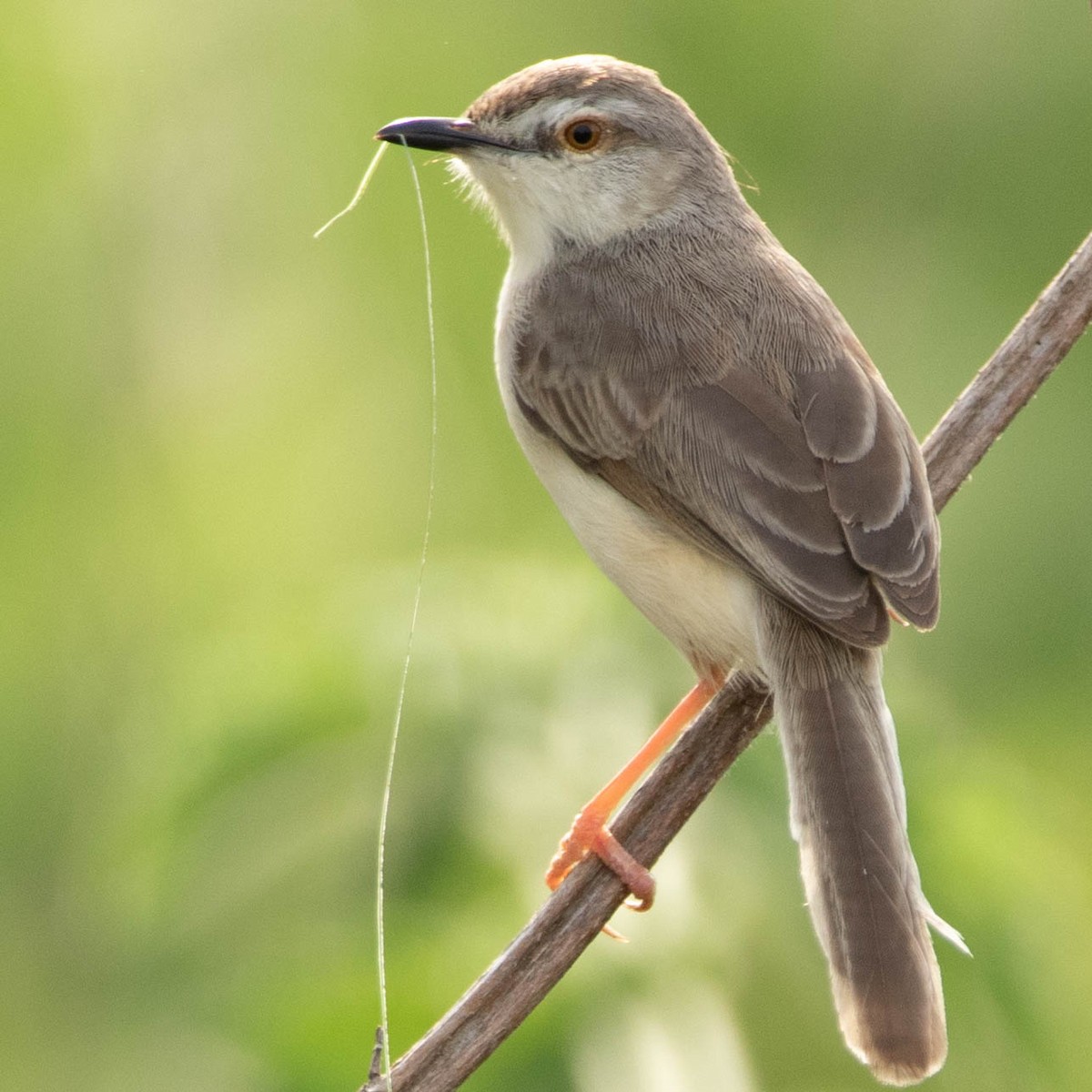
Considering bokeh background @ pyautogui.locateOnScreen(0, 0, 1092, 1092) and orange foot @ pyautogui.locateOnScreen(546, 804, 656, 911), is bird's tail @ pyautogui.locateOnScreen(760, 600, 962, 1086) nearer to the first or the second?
bokeh background @ pyautogui.locateOnScreen(0, 0, 1092, 1092)

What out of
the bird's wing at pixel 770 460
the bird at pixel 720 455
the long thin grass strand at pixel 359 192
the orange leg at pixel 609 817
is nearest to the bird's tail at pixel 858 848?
the bird at pixel 720 455

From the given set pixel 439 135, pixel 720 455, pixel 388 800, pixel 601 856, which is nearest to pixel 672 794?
pixel 601 856

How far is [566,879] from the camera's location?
125 inches

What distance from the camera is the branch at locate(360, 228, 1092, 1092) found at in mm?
2834

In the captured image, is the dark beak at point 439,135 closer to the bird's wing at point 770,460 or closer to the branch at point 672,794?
the bird's wing at point 770,460

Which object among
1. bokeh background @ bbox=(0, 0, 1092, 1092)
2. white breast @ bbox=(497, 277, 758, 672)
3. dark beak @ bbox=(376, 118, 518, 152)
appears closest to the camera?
bokeh background @ bbox=(0, 0, 1092, 1092)

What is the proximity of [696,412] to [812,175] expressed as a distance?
1.08 metres

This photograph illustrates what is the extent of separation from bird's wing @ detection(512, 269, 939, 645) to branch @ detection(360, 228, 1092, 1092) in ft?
0.53

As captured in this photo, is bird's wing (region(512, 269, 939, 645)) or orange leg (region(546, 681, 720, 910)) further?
bird's wing (region(512, 269, 939, 645))

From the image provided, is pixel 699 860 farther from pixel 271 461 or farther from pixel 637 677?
pixel 271 461

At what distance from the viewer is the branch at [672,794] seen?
9.30 feet

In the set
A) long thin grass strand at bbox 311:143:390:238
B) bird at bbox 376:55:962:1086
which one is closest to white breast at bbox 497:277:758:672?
bird at bbox 376:55:962:1086

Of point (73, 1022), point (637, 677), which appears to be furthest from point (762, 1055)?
point (73, 1022)

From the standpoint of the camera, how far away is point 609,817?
146 inches
